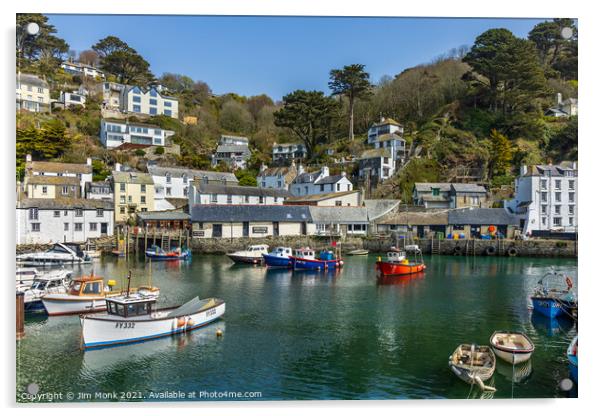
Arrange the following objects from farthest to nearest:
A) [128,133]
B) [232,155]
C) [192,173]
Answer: [232,155] → [128,133] → [192,173]

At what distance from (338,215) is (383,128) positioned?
1753 centimetres

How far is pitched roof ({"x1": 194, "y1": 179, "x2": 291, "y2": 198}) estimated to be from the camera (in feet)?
128

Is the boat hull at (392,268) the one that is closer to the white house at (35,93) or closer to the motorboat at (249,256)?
the motorboat at (249,256)

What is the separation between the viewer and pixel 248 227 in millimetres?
33750

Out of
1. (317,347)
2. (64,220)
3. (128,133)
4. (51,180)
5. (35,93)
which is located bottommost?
(317,347)

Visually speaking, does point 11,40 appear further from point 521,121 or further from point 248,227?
point 521,121

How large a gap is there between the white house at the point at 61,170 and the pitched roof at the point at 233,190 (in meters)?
8.82

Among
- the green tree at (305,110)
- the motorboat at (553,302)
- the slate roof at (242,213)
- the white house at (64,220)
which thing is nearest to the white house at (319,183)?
the green tree at (305,110)

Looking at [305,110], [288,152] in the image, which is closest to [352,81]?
[305,110]

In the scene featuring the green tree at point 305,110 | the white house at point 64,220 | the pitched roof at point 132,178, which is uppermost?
the green tree at point 305,110

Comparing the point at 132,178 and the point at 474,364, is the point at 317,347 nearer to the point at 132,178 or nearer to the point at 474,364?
the point at 474,364

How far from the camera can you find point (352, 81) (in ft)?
157

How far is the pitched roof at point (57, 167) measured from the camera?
34.5m

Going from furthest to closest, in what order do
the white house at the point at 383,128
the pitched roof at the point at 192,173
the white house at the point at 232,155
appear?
the white house at the point at 232,155
the white house at the point at 383,128
the pitched roof at the point at 192,173
